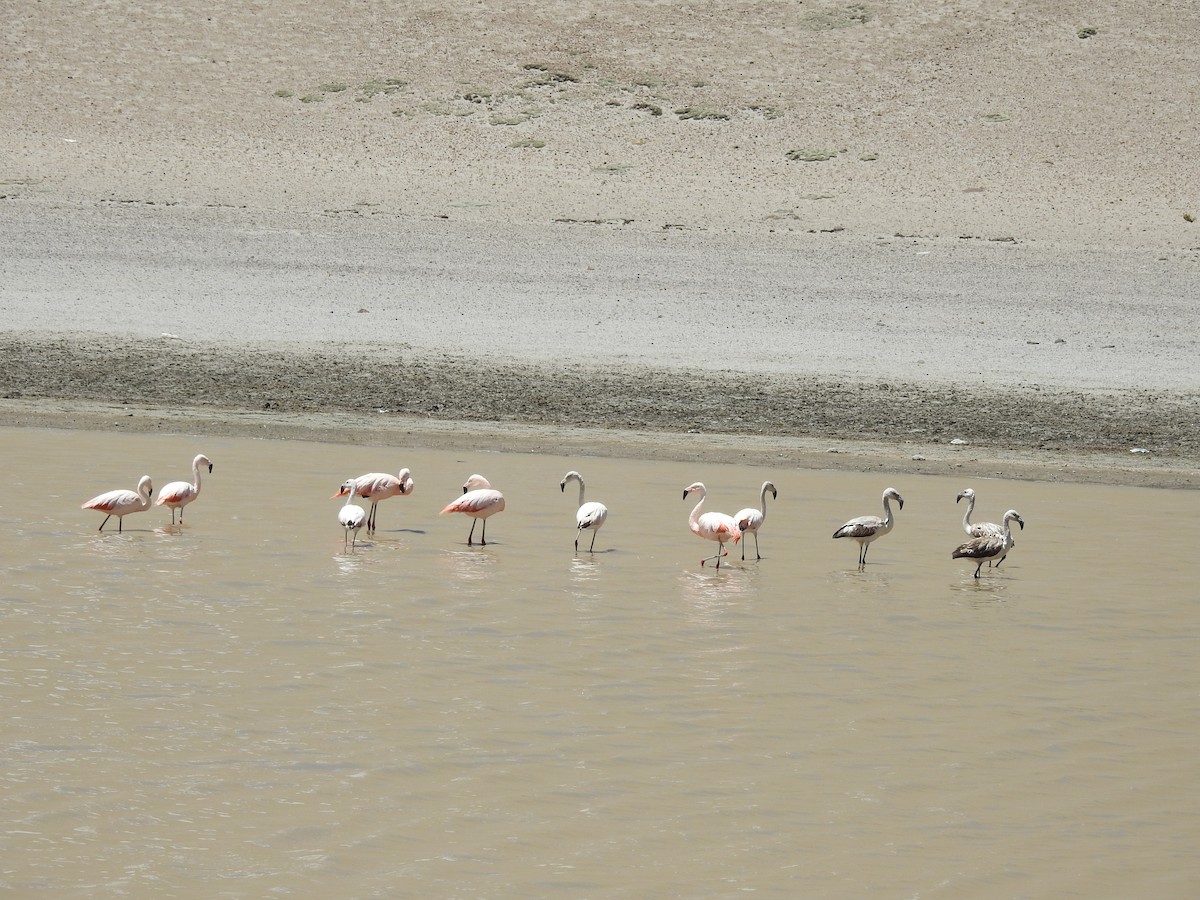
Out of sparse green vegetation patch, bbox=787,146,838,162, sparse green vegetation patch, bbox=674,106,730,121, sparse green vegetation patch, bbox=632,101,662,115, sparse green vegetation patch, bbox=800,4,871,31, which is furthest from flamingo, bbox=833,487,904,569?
sparse green vegetation patch, bbox=800,4,871,31

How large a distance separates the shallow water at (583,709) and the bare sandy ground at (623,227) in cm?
463

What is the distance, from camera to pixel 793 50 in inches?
1665

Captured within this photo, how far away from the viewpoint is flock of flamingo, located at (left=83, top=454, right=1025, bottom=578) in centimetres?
1095

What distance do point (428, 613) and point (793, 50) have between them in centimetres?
3497

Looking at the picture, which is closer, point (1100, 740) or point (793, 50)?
point (1100, 740)

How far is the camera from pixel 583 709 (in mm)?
7586

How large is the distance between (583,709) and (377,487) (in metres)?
4.71

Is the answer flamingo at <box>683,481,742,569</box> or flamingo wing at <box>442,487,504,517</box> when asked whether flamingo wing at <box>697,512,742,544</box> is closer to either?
flamingo at <box>683,481,742,569</box>

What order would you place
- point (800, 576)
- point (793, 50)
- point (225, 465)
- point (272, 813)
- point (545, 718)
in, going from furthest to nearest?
point (793, 50)
point (225, 465)
point (800, 576)
point (545, 718)
point (272, 813)

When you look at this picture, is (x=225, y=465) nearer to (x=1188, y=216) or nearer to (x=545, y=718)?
(x=545, y=718)

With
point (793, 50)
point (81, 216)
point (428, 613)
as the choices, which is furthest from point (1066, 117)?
point (428, 613)

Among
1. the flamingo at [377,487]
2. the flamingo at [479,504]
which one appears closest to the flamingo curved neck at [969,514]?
the flamingo at [479,504]

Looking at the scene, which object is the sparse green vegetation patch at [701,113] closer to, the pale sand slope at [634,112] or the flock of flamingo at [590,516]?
the pale sand slope at [634,112]

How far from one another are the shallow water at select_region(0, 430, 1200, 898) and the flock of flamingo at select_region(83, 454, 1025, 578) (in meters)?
0.21
